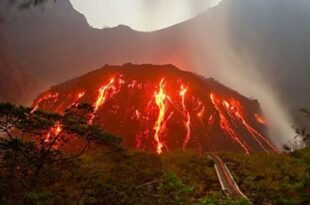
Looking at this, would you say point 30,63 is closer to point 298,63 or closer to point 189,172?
point 298,63

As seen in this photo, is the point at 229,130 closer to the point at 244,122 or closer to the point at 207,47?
the point at 244,122

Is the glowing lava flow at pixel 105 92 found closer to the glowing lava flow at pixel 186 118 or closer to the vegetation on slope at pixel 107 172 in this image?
the glowing lava flow at pixel 186 118

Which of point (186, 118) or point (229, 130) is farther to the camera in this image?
point (229, 130)

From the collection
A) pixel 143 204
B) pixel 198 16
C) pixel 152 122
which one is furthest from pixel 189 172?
pixel 198 16

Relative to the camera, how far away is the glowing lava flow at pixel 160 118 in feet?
149

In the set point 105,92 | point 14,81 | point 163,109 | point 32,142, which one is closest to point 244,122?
point 163,109

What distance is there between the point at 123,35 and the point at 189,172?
5373 inches

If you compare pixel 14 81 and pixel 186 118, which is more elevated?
pixel 14 81

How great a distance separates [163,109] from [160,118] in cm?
240

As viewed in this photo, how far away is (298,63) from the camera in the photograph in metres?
115

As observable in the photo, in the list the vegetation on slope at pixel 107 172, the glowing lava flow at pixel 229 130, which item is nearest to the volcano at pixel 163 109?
the glowing lava flow at pixel 229 130

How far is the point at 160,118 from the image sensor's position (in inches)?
1976

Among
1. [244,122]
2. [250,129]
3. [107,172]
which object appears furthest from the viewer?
[244,122]

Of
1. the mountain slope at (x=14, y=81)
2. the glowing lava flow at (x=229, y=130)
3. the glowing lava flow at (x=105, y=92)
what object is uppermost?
the mountain slope at (x=14, y=81)
